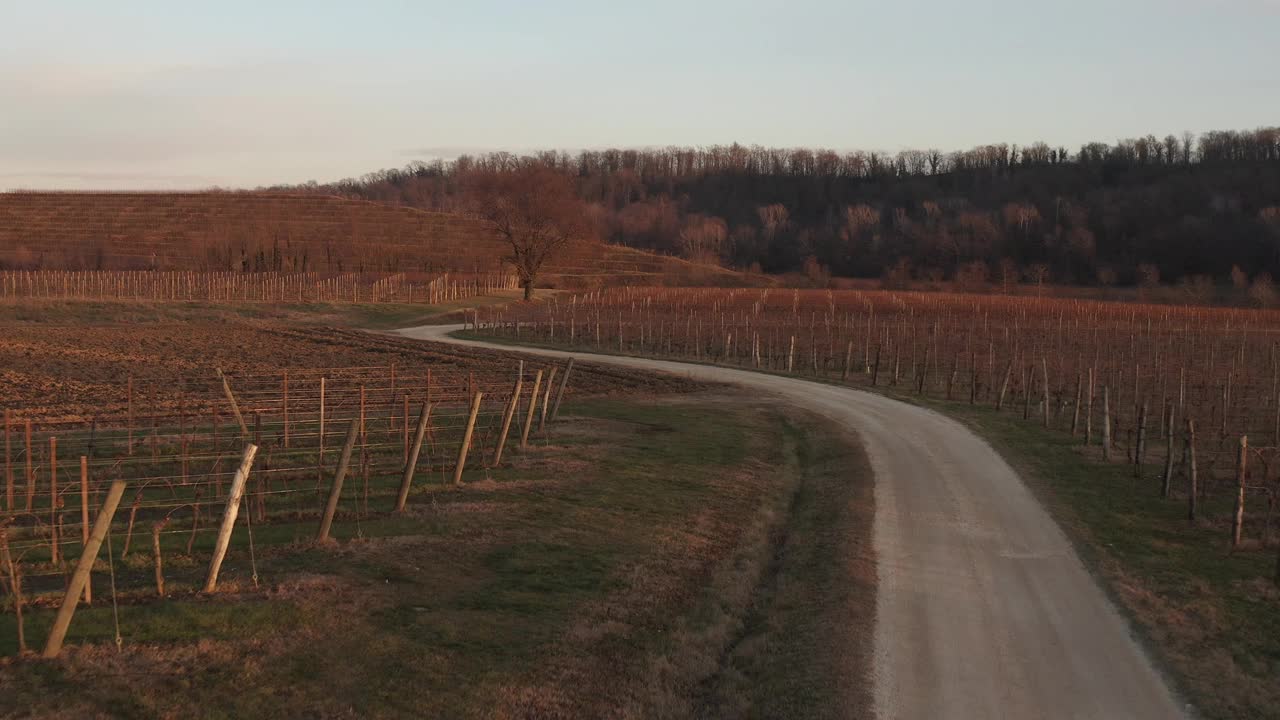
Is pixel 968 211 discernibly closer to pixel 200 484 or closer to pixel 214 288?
pixel 214 288

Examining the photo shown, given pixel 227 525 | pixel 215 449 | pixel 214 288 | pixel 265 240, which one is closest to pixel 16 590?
pixel 227 525

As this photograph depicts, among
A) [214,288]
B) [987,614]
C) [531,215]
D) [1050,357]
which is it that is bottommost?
[987,614]

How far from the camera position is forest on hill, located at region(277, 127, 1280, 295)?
96938 mm

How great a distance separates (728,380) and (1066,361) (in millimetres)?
12838

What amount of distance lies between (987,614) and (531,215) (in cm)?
6467

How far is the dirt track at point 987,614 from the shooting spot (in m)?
8.64

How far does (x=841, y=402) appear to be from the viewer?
27781mm

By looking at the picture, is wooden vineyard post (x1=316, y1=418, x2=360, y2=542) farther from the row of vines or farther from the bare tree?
the bare tree

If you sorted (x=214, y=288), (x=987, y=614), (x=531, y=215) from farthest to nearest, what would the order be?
(x=531, y=215) → (x=214, y=288) → (x=987, y=614)

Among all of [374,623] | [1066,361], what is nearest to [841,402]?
[1066,361]

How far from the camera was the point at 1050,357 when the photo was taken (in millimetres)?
37625

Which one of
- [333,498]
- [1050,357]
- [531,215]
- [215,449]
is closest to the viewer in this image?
[333,498]

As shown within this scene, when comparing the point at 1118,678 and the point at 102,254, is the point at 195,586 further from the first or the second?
the point at 102,254

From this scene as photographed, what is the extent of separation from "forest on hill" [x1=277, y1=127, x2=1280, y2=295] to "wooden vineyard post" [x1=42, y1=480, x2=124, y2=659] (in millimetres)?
75868
